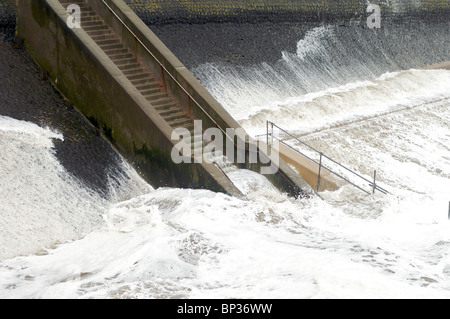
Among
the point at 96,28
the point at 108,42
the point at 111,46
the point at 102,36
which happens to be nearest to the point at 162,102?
the point at 111,46

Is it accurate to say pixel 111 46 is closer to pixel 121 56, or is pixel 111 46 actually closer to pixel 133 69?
pixel 121 56

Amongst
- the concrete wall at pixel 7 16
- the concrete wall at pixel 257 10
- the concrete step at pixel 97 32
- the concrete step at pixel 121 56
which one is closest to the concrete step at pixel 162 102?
the concrete step at pixel 121 56

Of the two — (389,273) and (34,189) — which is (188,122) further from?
(389,273)

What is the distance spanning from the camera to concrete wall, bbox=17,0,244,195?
12.0 m

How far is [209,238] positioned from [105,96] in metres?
3.82

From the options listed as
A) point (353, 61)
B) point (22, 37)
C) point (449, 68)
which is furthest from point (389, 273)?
point (449, 68)

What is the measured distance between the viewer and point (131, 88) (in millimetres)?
A: 12422

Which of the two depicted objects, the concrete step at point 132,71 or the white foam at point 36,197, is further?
the concrete step at point 132,71

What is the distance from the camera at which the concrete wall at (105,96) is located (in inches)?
474

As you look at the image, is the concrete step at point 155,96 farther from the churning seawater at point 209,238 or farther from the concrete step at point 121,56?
the churning seawater at point 209,238

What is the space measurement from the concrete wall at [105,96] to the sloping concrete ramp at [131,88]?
2cm

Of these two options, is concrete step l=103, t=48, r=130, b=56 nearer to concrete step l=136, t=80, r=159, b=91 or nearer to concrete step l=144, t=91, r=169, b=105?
concrete step l=136, t=80, r=159, b=91

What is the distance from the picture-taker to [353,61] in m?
21.2
